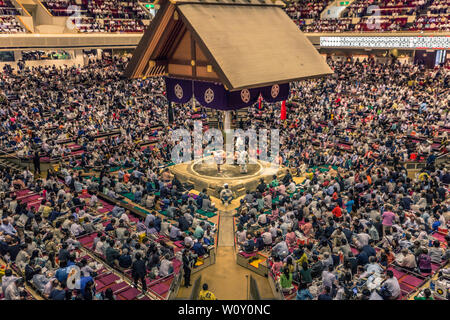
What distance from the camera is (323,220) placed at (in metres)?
9.69

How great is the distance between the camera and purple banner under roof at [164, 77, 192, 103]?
13336 millimetres

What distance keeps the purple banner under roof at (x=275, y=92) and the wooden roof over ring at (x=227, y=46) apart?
1071 mm

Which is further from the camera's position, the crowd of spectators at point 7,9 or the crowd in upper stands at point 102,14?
the crowd in upper stands at point 102,14

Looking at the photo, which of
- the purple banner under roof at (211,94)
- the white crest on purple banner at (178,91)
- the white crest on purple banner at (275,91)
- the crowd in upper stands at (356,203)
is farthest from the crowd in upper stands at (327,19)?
the white crest on purple banner at (275,91)

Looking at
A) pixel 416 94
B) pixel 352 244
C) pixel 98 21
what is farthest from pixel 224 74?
pixel 98 21

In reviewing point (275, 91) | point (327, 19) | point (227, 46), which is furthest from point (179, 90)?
point (327, 19)

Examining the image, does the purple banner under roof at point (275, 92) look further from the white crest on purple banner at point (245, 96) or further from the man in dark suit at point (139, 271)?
the man in dark suit at point (139, 271)

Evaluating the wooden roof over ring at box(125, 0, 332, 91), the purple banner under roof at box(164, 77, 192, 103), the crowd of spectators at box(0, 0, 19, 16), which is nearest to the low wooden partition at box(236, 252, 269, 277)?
the wooden roof over ring at box(125, 0, 332, 91)

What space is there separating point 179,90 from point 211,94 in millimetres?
1837

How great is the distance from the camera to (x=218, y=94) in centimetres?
1216

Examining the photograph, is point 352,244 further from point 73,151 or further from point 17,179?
point 73,151

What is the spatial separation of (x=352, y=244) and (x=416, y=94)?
676 inches

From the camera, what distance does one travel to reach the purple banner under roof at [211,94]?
12.1 m

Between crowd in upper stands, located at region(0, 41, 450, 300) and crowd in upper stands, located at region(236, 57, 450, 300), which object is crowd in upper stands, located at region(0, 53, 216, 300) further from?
crowd in upper stands, located at region(236, 57, 450, 300)
